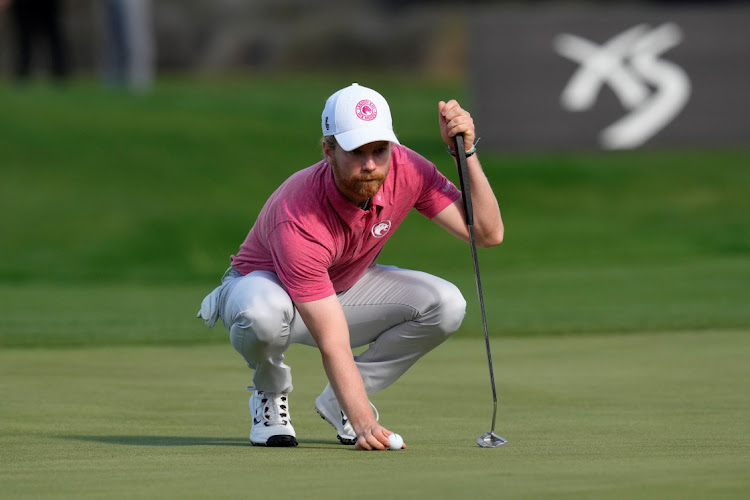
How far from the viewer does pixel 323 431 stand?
604cm

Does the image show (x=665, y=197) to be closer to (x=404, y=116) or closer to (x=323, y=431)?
(x=404, y=116)

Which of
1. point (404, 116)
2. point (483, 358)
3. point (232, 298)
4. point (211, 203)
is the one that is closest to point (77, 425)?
point (232, 298)

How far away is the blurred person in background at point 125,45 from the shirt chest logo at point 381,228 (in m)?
17.4

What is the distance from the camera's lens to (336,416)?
18.8 feet

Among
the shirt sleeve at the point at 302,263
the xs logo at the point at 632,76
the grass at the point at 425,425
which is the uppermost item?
the xs logo at the point at 632,76

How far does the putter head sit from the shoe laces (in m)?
0.81

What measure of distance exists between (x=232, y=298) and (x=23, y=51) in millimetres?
18021

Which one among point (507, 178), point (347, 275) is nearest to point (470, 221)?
point (347, 275)

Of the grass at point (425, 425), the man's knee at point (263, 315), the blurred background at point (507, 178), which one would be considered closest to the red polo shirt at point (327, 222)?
the man's knee at point (263, 315)

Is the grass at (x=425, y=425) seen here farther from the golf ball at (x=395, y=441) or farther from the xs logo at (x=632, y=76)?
the xs logo at (x=632, y=76)

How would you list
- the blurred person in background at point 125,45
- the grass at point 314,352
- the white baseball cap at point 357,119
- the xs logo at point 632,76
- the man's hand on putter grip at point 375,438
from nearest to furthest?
the grass at point 314,352, the white baseball cap at point 357,119, the man's hand on putter grip at point 375,438, the xs logo at point 632,76, the blurred person in background at point 125,45

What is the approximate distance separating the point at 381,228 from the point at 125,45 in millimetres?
18104

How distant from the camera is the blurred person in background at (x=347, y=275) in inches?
203

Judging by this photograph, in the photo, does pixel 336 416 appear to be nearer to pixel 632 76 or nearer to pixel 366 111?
pixel 366 111
